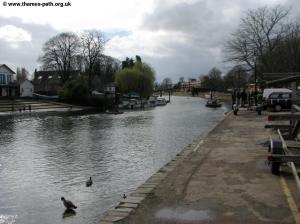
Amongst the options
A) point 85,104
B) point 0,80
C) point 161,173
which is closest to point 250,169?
point 161,173

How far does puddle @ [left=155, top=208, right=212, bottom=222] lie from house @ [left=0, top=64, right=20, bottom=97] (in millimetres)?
101123

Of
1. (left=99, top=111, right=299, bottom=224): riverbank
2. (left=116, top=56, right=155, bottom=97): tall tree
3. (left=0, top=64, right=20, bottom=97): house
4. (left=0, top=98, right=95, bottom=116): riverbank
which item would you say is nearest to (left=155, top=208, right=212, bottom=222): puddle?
(left=99, top=111, right=299, bottom=224): riverbank

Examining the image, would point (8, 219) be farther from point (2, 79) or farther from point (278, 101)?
point (2, 79)

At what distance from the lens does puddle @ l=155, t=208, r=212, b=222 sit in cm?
848

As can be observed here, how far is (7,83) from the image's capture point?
106 m

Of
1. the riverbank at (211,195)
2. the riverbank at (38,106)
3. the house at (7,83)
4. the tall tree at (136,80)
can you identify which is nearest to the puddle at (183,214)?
the riverbank at (211,195)

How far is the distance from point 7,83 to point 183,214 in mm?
103351

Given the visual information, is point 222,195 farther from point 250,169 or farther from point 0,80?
point 0,80

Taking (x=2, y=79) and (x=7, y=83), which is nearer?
(x=2, y=79)

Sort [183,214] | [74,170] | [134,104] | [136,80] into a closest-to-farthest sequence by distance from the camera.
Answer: [183,214]
[74,170]
[134,104]
[136,80]

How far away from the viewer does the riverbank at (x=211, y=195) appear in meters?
8.55

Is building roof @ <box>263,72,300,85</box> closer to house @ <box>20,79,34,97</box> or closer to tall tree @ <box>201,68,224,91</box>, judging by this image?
house @ <box>20,79,34,97</box>

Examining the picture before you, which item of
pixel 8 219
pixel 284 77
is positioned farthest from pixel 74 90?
pixel 8 219

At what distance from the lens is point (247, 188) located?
428 inches
